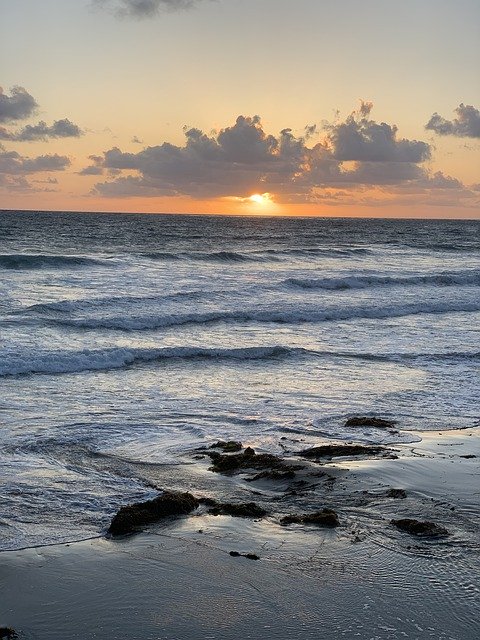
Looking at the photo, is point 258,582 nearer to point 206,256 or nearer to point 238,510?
point 238,510

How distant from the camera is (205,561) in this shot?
6609mm

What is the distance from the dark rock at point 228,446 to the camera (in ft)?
33.7

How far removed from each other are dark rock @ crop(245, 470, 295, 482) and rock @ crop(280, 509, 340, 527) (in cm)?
138

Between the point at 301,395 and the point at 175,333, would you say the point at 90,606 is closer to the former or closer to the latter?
the point at 301,395

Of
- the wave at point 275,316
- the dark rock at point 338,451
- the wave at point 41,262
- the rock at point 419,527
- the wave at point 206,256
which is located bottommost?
the dark rock at point 338,451

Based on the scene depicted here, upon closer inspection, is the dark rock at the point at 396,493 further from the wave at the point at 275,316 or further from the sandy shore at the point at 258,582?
the wave at the point at 275,316

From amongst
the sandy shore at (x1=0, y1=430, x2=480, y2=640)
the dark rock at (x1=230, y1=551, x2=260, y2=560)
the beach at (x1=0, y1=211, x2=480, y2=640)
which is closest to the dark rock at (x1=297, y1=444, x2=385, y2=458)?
the beach at (x1=0, y1=211, x2=480, y2=640)

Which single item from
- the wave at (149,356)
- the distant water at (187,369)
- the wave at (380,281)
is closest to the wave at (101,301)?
the distant water at (187,369)

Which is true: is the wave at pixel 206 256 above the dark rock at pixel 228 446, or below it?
above

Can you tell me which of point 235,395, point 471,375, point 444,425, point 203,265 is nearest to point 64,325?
point 235,395

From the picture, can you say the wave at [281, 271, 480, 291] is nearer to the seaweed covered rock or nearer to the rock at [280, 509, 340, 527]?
the seaweed covered rock

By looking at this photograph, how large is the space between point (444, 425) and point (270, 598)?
6.70 m

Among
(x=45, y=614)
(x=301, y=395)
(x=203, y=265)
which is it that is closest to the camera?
(x=45, y=614)

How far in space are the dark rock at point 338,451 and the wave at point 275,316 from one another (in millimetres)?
12423
